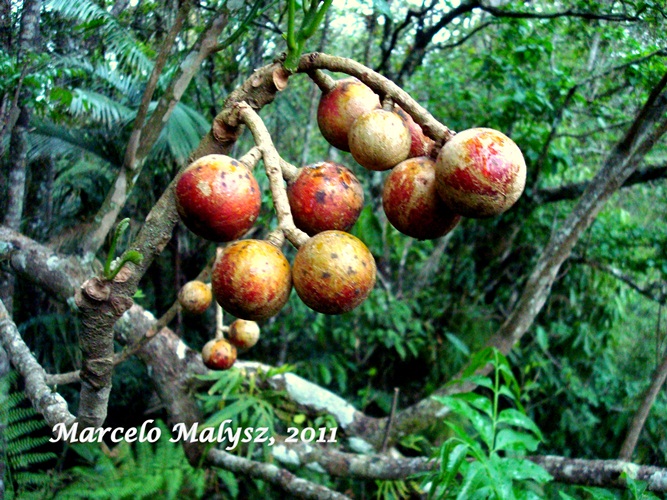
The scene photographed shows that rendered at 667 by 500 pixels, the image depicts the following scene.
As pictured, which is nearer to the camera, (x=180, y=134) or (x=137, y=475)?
(x=137, y=475)

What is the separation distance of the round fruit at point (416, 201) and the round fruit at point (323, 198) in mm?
70

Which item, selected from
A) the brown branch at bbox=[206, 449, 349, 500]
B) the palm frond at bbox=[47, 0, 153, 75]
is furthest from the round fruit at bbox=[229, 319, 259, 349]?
the palm frond at bbox=[47, 0, 153, 75]

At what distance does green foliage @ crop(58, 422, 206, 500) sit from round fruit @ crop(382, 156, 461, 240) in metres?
2.36

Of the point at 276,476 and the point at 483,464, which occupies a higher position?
the point at 483,464

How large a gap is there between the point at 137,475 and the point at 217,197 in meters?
2.51

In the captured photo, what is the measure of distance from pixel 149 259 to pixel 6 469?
1.95m

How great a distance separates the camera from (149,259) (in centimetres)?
106

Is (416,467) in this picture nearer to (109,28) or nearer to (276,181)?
(276,181)

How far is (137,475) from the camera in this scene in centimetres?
284

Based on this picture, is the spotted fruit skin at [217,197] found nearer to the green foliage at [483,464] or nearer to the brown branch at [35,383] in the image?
the brown branch at [35,383]

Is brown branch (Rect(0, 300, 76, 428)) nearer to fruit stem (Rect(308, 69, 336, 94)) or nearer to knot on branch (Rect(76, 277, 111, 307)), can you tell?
knot on branch (Rect(76, 277, 111, 307))

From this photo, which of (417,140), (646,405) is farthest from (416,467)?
(417,140)

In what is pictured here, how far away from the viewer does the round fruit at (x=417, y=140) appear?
39.6 inches

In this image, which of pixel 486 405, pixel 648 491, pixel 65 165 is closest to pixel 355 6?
pixel 65 165
